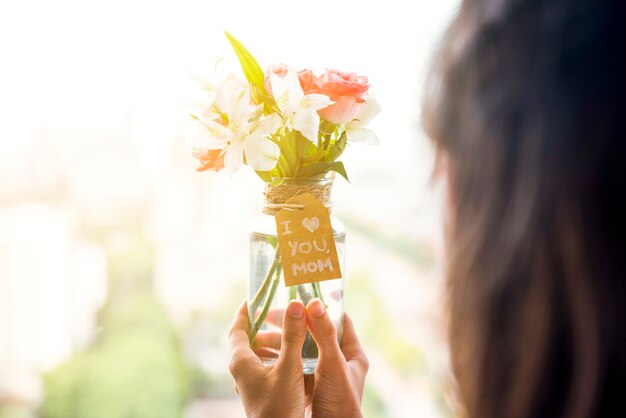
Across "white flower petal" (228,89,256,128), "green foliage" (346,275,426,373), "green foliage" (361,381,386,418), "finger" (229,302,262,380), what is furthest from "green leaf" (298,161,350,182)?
"green foliage" (361,381,386,418)

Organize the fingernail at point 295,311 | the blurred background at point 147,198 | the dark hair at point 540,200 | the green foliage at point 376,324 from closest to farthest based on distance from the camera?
1. the dark hair at point 540,200
2. the fingernail at point 295,311
3. the blurred background at point 147,198
4. the green foliage at point 376,324

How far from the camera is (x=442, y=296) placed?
2.16 ft

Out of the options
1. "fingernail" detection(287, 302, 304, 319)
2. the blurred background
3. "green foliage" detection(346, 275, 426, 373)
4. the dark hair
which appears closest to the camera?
the dark hair

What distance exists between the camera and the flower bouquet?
828 mm

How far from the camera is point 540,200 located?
556mm

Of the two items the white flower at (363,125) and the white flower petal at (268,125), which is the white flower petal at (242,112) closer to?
the white flower petal at (268,125)

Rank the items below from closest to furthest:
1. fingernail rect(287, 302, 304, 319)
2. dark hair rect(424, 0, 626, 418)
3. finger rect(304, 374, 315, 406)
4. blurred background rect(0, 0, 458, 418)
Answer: dark hair rect(424, 0, 626, 418), fingernail rect(287, 302, 304, 319), finger rect(304, 374, 315, 406), blurred background rect(0, 0, 458, 418)

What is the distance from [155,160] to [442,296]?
0.80 m

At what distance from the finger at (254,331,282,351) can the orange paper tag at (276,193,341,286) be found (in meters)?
0.12

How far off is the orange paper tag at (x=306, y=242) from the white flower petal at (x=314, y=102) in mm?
117

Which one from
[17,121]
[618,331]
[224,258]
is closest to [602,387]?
[618,331]

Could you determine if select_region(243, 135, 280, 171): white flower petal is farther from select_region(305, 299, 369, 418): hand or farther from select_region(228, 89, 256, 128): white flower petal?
select_region(305, 299, 369, 418): hand

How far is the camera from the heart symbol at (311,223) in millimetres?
855

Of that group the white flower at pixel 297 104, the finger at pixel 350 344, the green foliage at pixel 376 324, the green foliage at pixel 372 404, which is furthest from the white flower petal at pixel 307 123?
the green foliage at pixel 372 404
